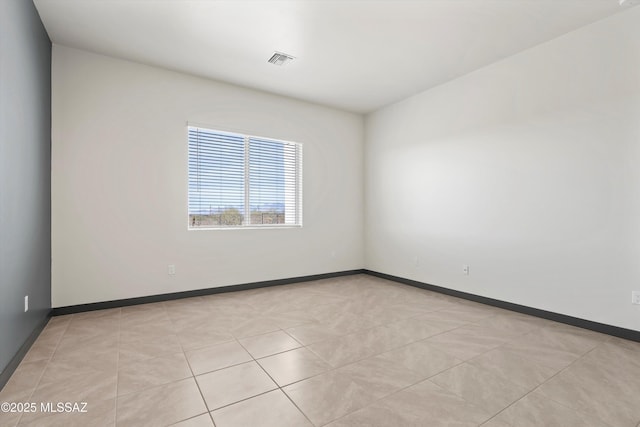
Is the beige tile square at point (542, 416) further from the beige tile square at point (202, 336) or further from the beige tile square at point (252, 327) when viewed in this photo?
the beige tile square at point (202, 336)

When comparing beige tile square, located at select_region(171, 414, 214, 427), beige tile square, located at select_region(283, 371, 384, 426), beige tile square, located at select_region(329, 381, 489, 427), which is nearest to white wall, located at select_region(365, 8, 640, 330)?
beige tile square, located at select_region(329, 381, 489, 427)

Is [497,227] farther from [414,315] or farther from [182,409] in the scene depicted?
[182,409]

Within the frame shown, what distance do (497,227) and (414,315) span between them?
1.53m

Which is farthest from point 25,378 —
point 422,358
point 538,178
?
point 538,178

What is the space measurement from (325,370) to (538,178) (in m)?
3.09

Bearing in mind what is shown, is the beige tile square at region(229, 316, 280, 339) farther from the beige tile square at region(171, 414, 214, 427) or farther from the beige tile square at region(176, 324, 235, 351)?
the beige tile square at region(171, 414, 214, 427)

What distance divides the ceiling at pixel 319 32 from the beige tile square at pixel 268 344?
3.03 metres

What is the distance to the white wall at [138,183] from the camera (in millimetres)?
3471

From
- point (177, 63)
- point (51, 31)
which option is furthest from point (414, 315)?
point (51, 31)

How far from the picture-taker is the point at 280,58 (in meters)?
3.71

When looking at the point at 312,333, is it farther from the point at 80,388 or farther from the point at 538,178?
the point at 538,178

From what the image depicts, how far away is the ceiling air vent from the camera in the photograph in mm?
3643

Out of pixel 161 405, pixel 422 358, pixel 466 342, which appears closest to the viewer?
pixel 161 405

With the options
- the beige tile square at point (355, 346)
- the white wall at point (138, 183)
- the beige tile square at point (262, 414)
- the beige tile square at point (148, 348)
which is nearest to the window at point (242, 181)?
the white wall at point (138, 183)
